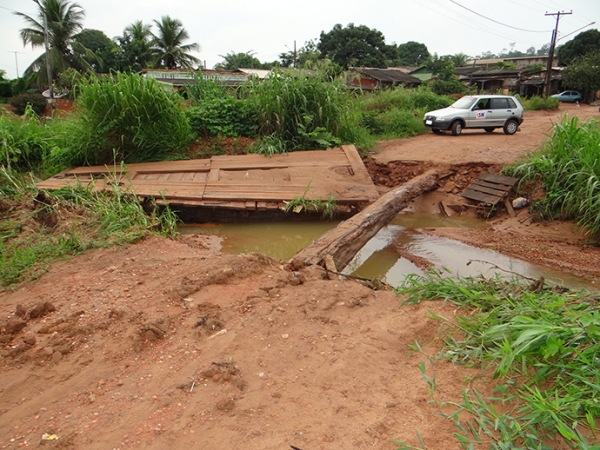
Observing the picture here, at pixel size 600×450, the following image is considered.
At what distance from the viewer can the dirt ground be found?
1.99 meters

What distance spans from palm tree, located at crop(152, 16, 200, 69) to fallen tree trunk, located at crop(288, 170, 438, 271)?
29514 millimetres

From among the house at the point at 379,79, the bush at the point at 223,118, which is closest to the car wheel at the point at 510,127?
the bush at the point at 223,118

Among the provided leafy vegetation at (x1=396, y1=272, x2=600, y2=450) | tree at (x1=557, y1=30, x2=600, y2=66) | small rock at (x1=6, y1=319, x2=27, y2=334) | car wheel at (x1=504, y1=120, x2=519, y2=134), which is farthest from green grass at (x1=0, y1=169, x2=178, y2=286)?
tree at (x1=557, y1=30, x2=600, y2=66)

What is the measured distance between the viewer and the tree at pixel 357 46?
3729cm

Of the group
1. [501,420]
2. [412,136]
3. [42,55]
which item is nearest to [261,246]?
[501,420]

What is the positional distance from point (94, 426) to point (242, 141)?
796 cm

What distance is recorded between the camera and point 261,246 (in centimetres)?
645

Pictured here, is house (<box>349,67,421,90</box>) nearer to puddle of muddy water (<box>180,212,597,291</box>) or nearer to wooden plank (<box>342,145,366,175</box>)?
wooden plank (<box>342,145,366,175</box>)

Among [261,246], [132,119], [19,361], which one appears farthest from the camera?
[132,119]

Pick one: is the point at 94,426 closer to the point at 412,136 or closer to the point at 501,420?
the point at 501,420

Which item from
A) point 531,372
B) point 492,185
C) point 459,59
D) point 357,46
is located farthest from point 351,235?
point 459,59

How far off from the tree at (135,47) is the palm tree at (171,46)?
0.67m

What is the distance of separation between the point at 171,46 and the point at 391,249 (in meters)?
30.8

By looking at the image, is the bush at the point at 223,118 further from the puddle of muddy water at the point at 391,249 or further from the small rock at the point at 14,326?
the small rock at the point at 14,326
